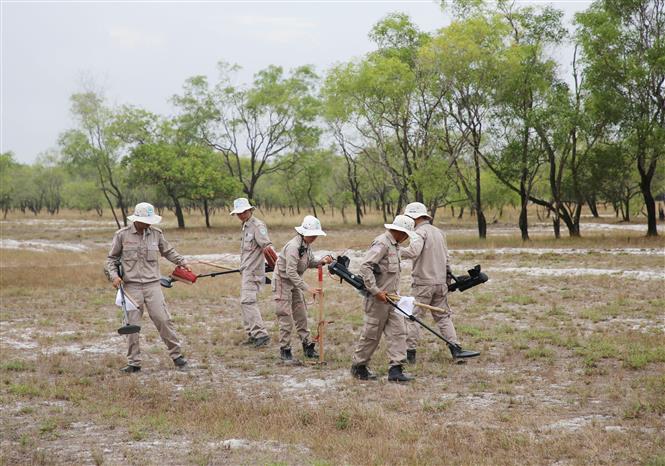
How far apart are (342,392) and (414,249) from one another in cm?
228

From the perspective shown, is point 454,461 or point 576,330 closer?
point 454,461

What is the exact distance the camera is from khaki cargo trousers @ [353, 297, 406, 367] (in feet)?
27.7

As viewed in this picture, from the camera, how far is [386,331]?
8594 mm

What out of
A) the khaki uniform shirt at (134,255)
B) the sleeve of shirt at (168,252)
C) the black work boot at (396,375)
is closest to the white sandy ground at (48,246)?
the sleeve of shirt at (168,252)

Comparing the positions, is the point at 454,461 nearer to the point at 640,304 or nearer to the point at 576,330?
the point at 576,330

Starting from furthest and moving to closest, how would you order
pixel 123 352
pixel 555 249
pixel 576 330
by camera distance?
pixel 555 249
pixel 576 330
pixel 123 352

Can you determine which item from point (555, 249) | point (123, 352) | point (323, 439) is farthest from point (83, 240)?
point (323, 439)

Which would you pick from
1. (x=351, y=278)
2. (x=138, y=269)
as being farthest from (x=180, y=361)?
(x=351, y=278)

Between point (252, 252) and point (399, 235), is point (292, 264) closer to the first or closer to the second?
point (252, 252)

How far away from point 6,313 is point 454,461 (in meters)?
11.8

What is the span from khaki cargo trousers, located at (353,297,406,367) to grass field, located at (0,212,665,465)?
1.28 ft

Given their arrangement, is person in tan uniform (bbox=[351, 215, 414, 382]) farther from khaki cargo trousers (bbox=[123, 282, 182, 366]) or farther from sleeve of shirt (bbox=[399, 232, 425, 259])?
khaki cargo trousers (bbox=[123, 282, 182, 366])

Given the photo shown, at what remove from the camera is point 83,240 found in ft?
138

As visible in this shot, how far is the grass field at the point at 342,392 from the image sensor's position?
6039 mm
